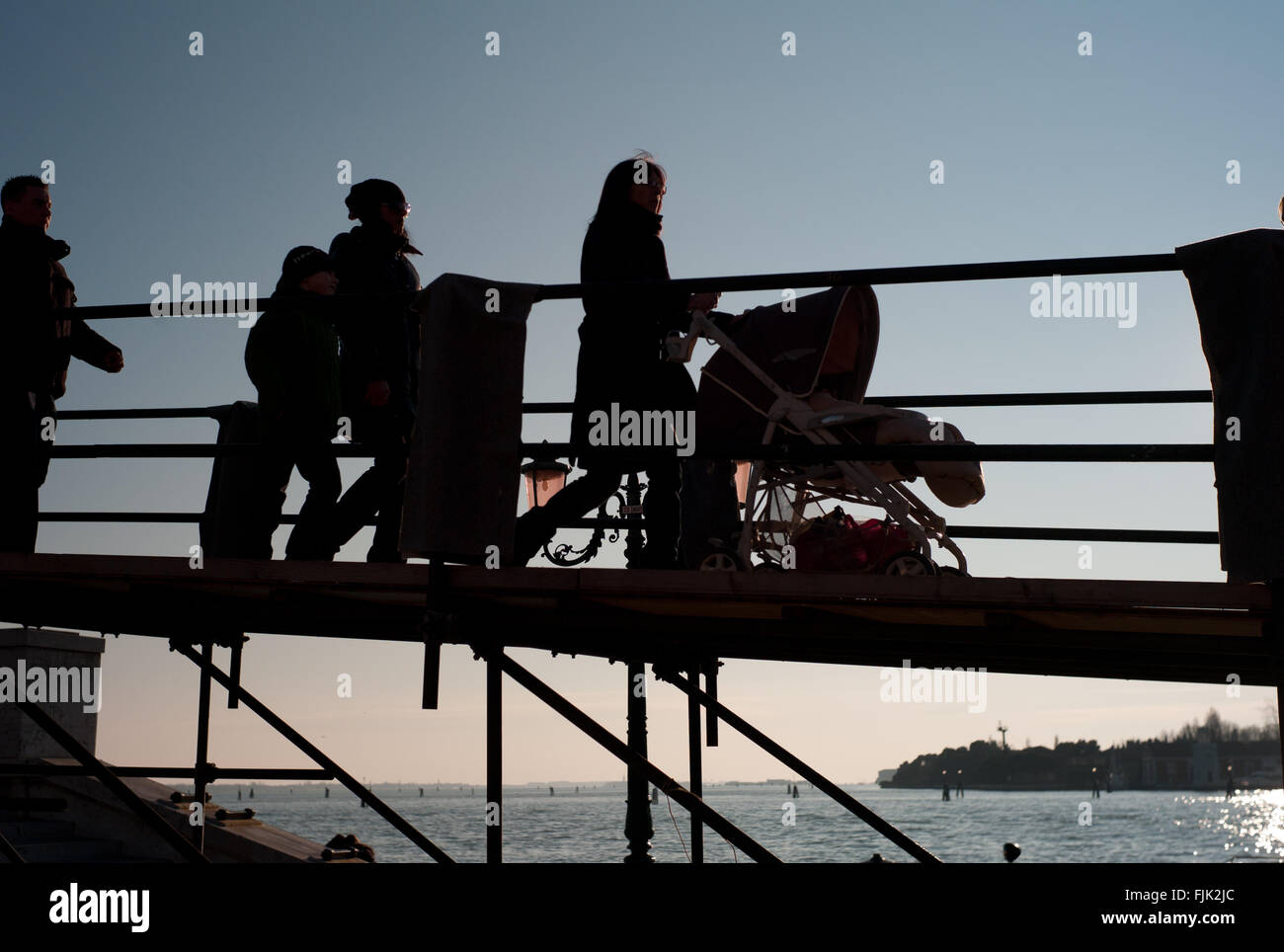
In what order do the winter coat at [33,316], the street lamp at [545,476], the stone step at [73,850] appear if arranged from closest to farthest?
the winter coat at [33,316] < the street lamp at [545,476] < the stone step at [73,850]

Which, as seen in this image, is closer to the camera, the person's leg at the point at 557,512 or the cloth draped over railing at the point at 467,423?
the cloth draped over railing at the point at 467,423

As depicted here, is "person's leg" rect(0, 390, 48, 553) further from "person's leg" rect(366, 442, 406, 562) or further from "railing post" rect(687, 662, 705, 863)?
"railing post" rect(687, 662, 705, 863)

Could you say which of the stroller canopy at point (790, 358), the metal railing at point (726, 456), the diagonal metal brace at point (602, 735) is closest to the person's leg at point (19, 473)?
the metal railing at point (726, 456)

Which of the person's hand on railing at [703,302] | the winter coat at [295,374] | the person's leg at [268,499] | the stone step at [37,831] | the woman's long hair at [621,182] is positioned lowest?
the stone step at [37,831]

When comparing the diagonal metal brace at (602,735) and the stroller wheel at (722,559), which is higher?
the stroller wheel at (722,559)

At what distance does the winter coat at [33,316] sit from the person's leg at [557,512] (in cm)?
237

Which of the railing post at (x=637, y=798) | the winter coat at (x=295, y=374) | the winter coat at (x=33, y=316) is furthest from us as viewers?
the railing post at (x=637, y=798)

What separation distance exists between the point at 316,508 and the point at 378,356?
0.74 m

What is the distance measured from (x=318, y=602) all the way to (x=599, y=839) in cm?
8971

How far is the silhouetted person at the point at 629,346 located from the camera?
16.6 feet

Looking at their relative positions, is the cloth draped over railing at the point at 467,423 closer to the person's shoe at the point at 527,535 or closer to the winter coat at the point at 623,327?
the person's shoe at the point at 527,535

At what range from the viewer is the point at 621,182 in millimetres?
5301
